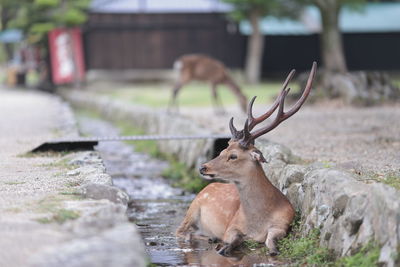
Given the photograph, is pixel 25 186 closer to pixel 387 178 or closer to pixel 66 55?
pixel 387 178

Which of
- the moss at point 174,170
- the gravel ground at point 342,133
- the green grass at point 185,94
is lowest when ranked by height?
the green grass at point 185,94

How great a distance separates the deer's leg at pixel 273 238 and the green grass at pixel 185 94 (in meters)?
11.4

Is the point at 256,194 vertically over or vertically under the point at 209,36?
over

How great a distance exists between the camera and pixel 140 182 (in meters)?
11.2

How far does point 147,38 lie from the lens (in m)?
26.9

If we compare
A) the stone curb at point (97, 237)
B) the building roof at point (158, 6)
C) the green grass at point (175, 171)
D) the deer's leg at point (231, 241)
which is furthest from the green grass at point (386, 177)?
the building roof at point (158, 6)

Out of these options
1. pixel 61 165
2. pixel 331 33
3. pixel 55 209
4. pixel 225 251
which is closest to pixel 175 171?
pixel 61 165

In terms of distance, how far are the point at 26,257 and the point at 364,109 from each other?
39.9 ft

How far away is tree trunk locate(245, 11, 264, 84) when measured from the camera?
1004 inches

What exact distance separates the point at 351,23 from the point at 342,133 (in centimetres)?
1621

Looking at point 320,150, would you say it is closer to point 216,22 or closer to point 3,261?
point 3,261

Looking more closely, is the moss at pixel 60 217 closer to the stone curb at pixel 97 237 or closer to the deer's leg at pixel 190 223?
the stone curb at pixel 97 237

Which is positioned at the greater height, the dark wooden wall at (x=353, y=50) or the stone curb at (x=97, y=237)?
the stone curb at (x=97, y=237)

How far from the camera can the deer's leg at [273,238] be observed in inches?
255
